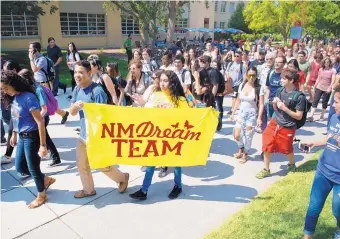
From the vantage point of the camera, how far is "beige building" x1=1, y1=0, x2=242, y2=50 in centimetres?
2656

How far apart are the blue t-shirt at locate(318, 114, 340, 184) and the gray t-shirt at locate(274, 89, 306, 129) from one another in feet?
4.55

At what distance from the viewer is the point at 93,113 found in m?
3.79

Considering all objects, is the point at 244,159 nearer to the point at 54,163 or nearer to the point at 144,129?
the point at 144,129

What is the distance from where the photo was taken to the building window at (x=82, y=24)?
2958 centimetres

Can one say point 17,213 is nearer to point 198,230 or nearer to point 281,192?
point 198,230

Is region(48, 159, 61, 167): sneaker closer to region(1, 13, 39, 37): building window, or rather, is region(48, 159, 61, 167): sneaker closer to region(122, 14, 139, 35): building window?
region(1, 13, 39, 37): building window

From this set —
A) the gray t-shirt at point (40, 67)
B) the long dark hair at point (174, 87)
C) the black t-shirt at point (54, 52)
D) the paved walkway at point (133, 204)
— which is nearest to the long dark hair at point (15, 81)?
the paved walkway at point (133, 204)

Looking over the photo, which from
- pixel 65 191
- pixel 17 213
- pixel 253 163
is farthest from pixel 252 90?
pixel 17 213

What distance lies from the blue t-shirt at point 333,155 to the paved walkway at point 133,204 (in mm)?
1386

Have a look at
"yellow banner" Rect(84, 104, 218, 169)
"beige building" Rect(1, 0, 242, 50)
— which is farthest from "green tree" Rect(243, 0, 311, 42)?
"yellow banner" Rect(84, 104, 218, 169)

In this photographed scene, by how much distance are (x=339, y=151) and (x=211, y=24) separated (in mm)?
47341

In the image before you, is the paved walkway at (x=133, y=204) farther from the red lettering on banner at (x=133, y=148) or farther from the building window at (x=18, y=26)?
the building window at (x=18, y=26)

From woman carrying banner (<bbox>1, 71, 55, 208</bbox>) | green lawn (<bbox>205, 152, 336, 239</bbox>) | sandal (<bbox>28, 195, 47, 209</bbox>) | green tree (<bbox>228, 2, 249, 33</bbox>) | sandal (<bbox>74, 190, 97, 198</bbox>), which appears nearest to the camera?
green lawn (<bbox>205, 152, 336, 239</bbox>)

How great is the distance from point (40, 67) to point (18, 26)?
74.6 ft
